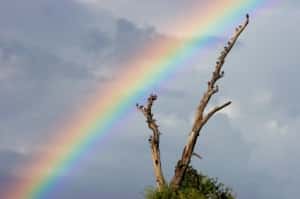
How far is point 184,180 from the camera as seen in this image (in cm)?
3039

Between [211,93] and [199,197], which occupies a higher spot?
[211,93]

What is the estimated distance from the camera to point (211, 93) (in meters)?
30.8

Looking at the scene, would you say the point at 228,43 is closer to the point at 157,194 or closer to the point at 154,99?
the point at 154,99

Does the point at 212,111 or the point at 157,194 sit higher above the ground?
the point at 212,111

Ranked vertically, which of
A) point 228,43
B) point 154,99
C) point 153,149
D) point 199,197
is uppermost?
point 228,43

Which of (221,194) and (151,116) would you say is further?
(151,116)

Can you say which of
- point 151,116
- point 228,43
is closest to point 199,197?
point 151,116

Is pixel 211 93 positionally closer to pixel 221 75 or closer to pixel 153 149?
pixel 221 75

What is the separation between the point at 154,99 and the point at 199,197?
6735mm

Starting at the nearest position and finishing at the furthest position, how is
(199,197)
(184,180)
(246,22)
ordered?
(199,197), (184,180), (246,22)

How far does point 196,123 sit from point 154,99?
2851 millimetres

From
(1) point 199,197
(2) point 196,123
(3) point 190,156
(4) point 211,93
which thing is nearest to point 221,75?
(4) point 211,93

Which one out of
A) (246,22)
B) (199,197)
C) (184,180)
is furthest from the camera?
(246,22)

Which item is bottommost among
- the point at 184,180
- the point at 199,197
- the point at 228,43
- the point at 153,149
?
the point at 199,197
